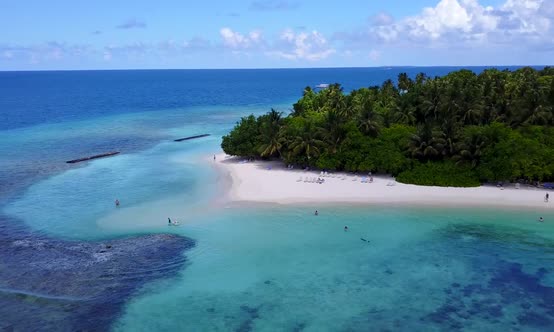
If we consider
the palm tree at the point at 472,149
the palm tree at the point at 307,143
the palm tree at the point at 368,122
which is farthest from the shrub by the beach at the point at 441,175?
the palm tree at the point at 307,143

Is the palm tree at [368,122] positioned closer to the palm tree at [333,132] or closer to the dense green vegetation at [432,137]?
the dense green vegetation at [432,137]

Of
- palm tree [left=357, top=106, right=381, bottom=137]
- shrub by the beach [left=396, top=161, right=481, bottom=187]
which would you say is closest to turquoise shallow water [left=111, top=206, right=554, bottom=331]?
shrub by the beach [left=396, top=161, right=481, bottom=187]

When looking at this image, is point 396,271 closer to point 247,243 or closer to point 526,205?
point 247,243

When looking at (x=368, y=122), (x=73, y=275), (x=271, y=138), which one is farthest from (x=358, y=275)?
(x=271, y=138)

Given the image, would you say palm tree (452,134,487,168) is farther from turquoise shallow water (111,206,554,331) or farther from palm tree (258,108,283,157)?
palm tree (258,108,283,157)

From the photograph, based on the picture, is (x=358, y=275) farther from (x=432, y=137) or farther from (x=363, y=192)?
(x=432, y=137)

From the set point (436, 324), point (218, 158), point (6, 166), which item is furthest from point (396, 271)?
point (6, 166)
